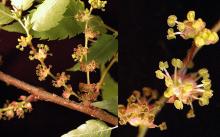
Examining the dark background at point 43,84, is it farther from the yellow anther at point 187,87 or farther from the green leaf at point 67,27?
the yellow anther at point 187,87

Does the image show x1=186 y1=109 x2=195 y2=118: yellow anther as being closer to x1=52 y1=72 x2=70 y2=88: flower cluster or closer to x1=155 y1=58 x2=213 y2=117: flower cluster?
x1=155 y1=58 x2=213 y2=117: flower cluster

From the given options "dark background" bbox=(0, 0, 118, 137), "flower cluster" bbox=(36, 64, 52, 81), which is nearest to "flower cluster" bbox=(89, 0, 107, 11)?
"dark background" bbox=(0, 0, 118, 137)

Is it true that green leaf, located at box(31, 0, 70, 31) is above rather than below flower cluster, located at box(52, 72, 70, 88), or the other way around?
above

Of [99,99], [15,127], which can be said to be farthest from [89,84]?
[15,127]

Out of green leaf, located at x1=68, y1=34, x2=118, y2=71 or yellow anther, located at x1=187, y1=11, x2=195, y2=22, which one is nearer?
yellow anther, located at x1=187, y1=11, x2=195, y2=22

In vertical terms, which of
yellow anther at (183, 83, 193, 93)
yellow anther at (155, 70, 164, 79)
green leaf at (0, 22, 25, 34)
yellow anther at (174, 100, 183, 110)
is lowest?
yellow anther at (174, 100, 183, 110)

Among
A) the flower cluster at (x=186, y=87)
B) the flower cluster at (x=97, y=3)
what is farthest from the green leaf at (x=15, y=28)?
the flower cluster at (x=186, y=87)

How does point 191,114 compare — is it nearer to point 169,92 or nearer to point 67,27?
point 169,92

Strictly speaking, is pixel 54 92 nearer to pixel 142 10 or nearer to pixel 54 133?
pixel 54 133
